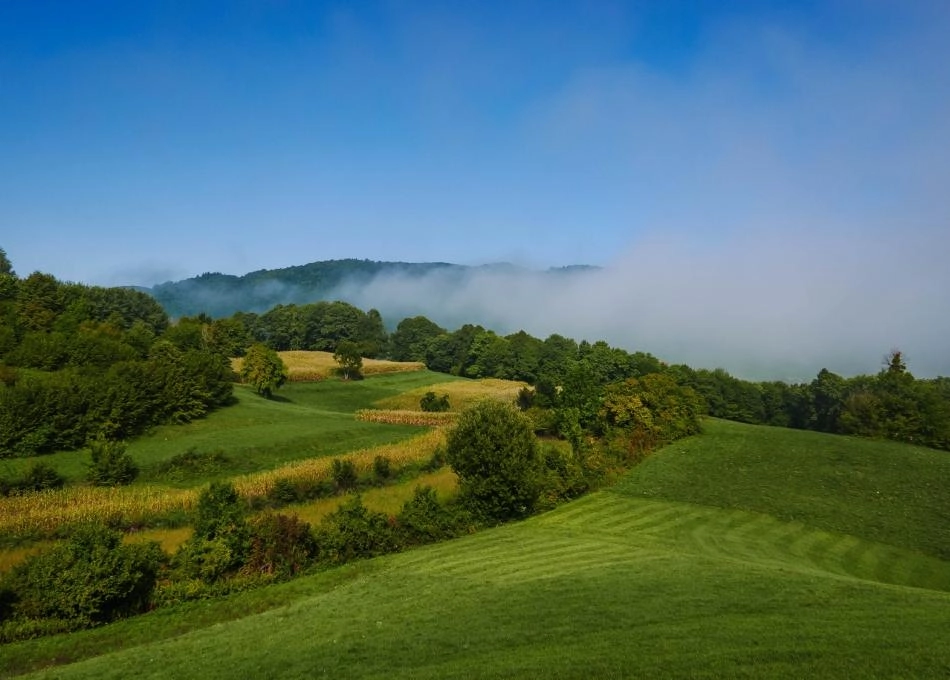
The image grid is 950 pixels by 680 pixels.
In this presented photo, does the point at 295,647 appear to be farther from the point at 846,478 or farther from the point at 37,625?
the point at 846,478

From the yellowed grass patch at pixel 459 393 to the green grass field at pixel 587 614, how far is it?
168ft

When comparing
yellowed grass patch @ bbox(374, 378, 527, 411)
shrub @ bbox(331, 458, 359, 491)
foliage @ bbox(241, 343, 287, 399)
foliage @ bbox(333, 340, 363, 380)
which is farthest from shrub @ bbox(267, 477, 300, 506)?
foliage @ bbox(333, 340, 363, 380)

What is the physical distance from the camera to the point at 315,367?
4513 inches

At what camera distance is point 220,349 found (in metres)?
105

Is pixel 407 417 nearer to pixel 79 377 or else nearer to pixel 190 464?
pixel 190 464

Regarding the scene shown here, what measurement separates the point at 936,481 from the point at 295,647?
4775 cm

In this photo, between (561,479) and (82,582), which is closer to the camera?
(82,582)

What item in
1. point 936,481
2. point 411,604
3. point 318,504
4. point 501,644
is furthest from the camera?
point 936,481

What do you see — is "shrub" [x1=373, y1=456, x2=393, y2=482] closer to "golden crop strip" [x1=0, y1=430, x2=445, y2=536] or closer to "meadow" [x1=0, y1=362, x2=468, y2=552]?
"meadow" [x1=0, y1=362, x2=468, y2=552]

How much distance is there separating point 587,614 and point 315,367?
103541 millimetres

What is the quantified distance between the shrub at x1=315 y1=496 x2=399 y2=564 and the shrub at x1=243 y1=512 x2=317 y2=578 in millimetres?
752

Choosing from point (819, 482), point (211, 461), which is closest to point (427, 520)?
point (211, 461)

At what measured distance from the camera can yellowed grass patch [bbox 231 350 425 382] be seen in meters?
107

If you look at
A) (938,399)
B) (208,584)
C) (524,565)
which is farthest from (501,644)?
(938,399)
